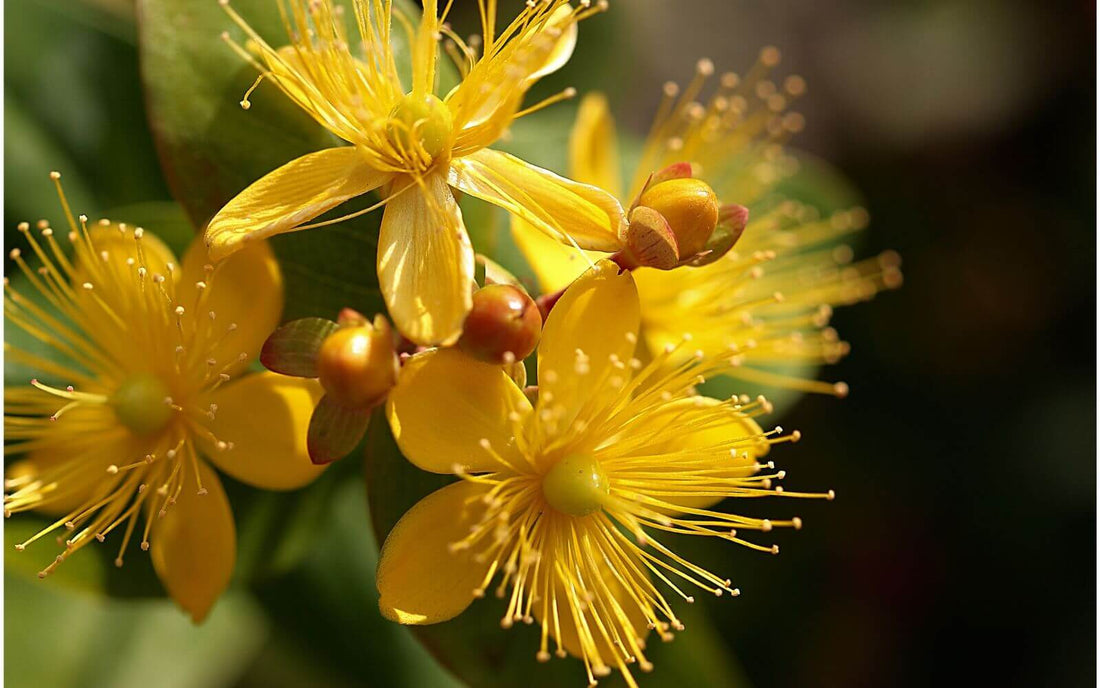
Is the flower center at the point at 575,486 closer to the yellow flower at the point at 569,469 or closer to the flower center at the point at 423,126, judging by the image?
the yellow flower at the point at 569,469

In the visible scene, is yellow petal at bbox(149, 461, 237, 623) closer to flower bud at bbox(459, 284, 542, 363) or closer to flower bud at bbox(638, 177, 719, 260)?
flower bud at bbox(459, 284, 542, 363)

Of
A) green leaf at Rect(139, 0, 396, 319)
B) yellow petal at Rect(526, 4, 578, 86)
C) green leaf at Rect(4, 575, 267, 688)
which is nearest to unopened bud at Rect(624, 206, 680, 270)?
yellow petal at Rect(526, 4, 578, 86)

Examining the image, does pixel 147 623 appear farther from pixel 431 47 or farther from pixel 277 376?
pixel 431 47

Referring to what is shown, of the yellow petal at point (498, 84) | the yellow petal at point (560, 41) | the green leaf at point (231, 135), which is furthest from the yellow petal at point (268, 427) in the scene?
the yellow petal at point (560, 41)

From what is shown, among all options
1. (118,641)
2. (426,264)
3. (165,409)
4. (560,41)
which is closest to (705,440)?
(426,264)

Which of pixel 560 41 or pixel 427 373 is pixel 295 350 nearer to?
pixel 427 373

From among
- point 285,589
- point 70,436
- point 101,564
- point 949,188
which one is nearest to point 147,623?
point 285,589
